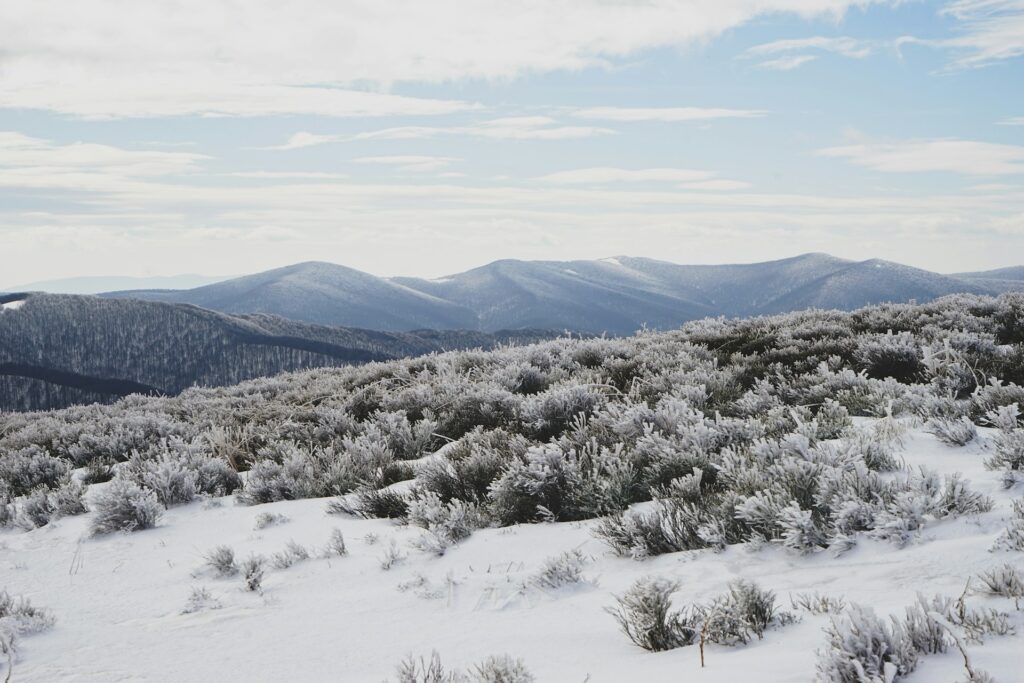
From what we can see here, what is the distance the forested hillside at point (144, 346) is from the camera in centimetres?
13125

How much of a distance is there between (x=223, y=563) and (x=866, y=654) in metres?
4.00

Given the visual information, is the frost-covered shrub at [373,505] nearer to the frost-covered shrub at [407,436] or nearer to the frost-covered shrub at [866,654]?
the frost-covered shrub at [407,436]

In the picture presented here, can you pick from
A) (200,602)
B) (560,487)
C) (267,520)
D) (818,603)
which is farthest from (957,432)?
(267,520)

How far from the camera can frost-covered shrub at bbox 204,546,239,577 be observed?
183 inches

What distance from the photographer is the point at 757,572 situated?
340 centimetres

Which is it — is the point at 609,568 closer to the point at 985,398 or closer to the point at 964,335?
the point at 985,398

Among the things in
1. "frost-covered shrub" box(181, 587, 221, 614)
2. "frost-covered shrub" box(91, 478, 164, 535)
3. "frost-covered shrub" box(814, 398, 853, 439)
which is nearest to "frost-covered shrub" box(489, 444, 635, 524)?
"frost-covered shrub" box(814, 398, 853, 439)

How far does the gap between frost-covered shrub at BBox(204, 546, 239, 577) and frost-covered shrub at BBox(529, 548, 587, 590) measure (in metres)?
2.22

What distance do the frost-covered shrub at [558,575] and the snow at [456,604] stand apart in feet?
0.17

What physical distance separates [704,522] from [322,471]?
4.09 meters

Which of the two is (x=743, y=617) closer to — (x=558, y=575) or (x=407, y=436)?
(x=558, y=575)

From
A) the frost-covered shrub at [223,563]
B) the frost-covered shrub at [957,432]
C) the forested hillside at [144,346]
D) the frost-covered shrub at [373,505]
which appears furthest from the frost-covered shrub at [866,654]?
the forested hillside at [144,346]

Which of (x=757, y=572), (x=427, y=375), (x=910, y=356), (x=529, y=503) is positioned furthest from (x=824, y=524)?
(x=427, y=375)

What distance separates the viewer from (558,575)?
147 inches
